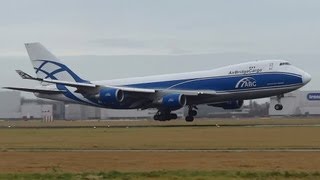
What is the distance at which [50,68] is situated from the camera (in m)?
91.8

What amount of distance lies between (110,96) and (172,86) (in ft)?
24.3

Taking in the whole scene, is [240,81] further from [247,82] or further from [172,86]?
[172,86]

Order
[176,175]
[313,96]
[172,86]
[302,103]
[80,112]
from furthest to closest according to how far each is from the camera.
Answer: [80,112] < [302,103] < [313,96] < [172,86] < [176,175]

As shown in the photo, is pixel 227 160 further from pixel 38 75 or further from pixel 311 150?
pixel 38 75

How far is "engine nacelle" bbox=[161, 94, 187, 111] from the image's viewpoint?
260 ft

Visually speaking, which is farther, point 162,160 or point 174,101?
point 174,101

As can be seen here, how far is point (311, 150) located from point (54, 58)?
197ft

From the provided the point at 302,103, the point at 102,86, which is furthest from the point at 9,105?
the point at 102,86

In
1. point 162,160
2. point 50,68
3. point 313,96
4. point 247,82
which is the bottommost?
point 162,160

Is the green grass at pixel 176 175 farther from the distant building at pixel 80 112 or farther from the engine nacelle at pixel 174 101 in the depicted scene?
the distant building at pixel 80 112

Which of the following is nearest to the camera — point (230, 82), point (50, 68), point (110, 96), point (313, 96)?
point (230, 82)

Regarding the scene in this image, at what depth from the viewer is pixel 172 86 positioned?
82625 mm

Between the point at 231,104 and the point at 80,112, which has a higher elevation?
the point at 80,112

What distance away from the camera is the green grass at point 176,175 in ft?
81.8
